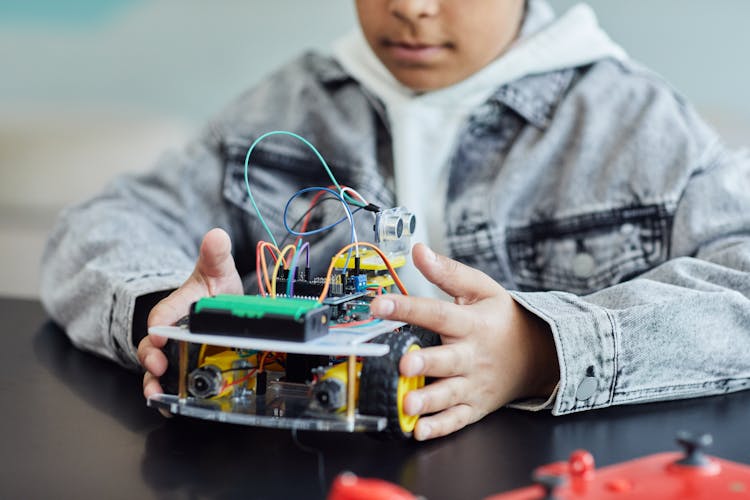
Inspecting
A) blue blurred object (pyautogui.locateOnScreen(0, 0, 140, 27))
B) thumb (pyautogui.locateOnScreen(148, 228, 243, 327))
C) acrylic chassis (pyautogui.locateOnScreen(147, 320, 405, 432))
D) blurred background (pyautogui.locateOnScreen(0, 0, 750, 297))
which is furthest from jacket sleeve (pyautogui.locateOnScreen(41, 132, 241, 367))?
blue blurred object (pyautogui.locateOnScreen(0, 0, 140, 27))

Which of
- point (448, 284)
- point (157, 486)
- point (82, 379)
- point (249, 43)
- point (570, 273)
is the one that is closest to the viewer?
point (157, 486)

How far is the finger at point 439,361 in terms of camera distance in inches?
23.1

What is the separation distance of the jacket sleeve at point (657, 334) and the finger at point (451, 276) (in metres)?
0.04

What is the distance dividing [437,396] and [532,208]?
0.50 m

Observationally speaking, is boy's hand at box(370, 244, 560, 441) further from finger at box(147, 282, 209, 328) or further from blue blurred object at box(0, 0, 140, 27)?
blue blurred object at box(0, 0, 140, 27)

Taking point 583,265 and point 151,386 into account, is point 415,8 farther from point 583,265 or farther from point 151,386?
point 151,386

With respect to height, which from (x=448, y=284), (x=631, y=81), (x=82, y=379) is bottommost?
(x=82, y=379)

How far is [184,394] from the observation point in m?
0.61

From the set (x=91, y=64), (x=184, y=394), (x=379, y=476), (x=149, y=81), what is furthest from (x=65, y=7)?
(x=379, y=476)

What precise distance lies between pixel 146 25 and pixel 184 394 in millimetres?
1367

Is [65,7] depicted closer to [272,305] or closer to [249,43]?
[249,43]

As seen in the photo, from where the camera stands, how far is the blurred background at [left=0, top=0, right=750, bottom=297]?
5.79 feet

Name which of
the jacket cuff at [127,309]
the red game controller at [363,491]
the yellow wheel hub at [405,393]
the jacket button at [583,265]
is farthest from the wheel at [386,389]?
the jacket button at [583,265]

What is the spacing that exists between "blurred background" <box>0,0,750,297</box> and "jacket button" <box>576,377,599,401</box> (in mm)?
1207
